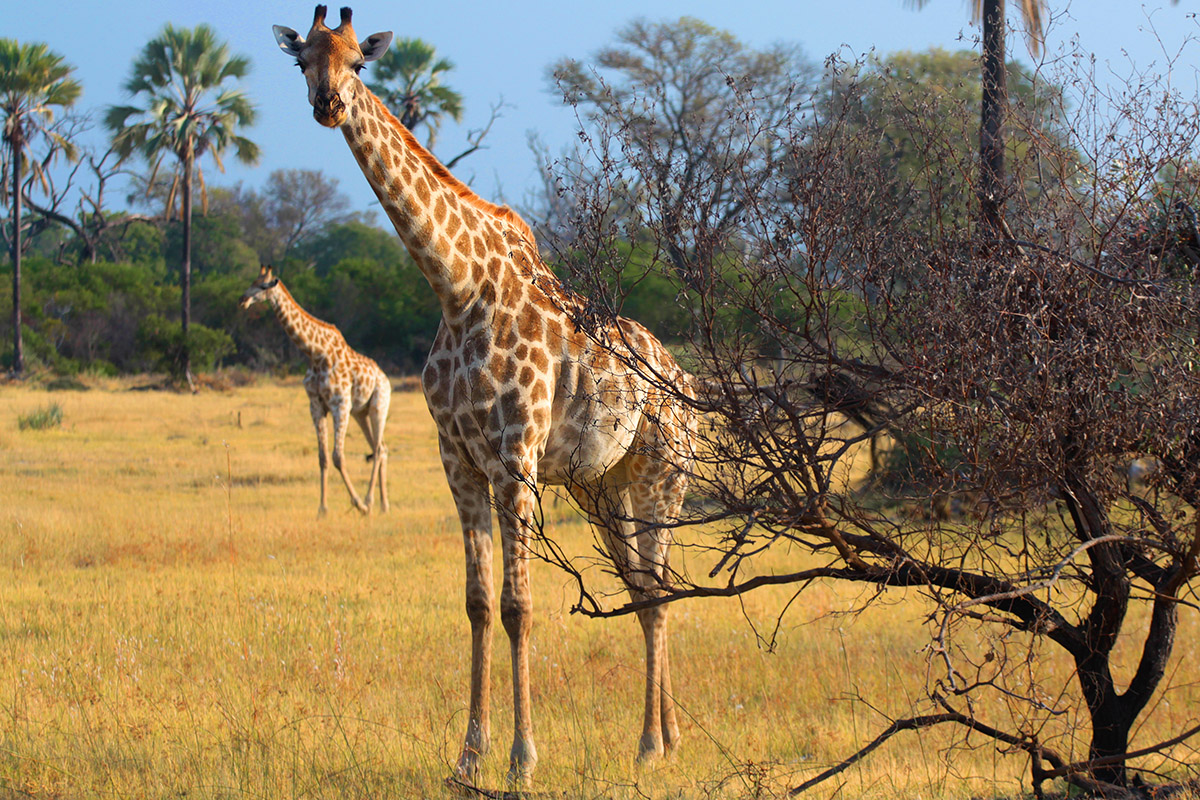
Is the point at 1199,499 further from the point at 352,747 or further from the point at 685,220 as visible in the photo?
the point at 352,747

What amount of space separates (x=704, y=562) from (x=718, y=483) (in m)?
5.44

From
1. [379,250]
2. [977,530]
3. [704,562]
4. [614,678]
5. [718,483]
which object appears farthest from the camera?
[379,250]

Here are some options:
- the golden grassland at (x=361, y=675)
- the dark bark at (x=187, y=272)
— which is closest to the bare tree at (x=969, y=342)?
the golden grassland at (x=361, y=675)

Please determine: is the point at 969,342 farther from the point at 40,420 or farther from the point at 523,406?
the point at 40,420

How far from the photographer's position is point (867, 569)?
143 inches

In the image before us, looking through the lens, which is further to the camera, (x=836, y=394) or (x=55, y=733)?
(x=55, y=733)

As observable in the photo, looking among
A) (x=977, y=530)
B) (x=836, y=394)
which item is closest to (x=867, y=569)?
(x=977, y=530)

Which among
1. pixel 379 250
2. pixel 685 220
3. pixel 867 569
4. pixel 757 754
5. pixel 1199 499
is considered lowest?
pixel 757 754

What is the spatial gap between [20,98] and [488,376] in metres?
28.2

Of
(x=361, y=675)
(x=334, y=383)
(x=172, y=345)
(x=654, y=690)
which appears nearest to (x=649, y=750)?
(x=654, y=690)

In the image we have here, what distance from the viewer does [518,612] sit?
4.53m

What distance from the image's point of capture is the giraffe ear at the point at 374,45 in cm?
438

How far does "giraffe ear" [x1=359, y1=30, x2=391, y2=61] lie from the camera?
172 inches

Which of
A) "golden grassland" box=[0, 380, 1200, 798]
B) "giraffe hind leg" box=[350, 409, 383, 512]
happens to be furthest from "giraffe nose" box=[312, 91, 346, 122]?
"giraffe hind leg" box=[350, 409, 383, 512]
